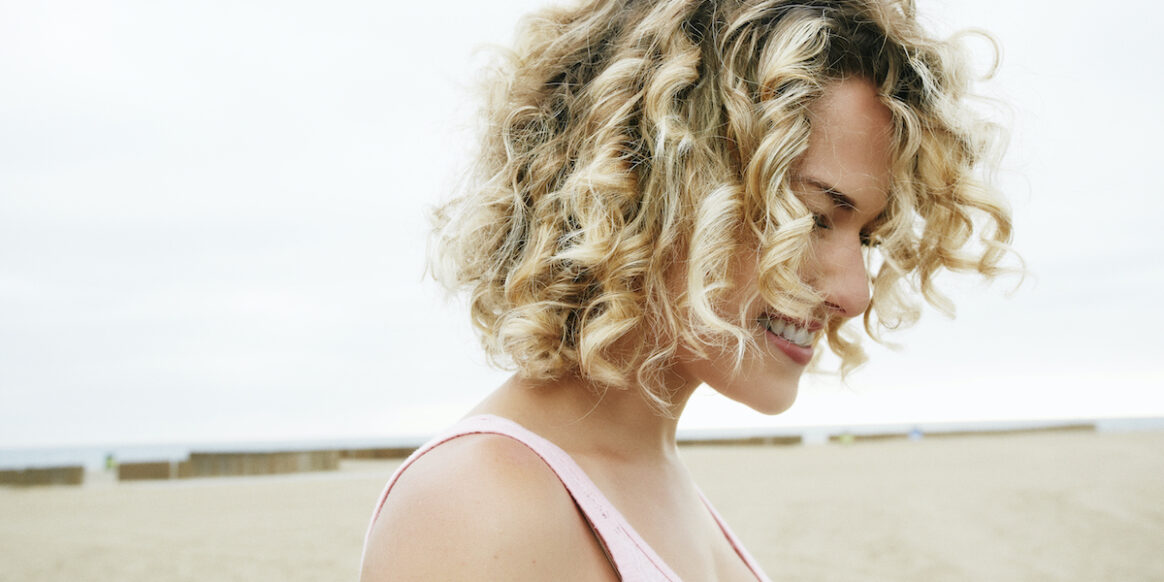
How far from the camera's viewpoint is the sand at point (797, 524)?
30.9ft

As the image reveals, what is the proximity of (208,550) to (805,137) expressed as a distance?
10.1 metres

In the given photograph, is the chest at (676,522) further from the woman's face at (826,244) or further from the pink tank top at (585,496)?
the woman's face at (826,244)

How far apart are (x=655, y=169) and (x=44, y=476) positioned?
19.4 metres

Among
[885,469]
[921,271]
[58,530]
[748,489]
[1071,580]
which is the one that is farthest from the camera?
[885,469]

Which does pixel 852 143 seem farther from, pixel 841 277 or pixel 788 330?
pixel 788 330

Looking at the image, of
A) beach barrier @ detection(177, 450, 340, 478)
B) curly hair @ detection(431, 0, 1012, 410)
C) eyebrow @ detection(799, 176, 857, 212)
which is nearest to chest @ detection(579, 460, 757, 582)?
curly hair @ detection(431, 0, 1012, 410)

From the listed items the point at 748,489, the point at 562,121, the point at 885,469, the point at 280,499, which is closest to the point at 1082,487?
the point at 885,469

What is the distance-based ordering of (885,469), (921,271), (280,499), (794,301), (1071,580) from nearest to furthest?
(794,301), (921,271), (1071,580), (280,499), (885,469)

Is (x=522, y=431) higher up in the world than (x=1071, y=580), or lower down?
higher up

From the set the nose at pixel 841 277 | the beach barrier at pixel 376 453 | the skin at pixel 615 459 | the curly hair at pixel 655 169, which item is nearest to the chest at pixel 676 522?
the skin at pixel 615 459

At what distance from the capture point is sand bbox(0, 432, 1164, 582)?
9.41 m

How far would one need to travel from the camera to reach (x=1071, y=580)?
941 centimetres

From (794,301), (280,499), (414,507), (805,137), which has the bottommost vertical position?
(280,499)

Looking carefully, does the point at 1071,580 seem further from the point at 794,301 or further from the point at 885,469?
the point at 794,301
